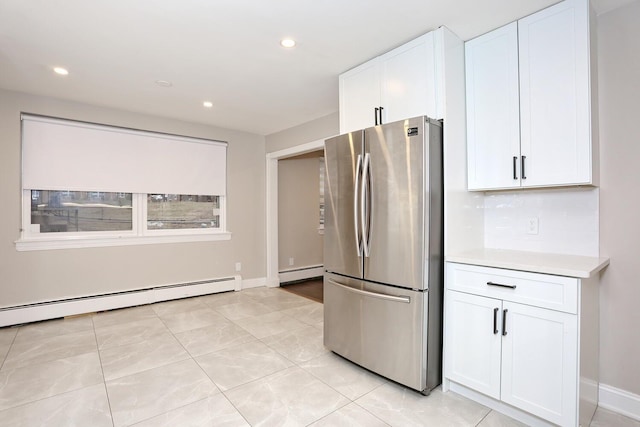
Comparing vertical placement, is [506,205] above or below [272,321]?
above

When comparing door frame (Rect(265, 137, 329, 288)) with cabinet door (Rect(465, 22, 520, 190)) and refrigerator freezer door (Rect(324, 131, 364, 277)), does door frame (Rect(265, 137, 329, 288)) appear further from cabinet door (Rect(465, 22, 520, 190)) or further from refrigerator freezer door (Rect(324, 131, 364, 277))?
cabinet door (Rect(465, 22, 520, 190))

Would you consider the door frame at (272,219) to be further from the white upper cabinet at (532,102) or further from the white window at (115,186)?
the white upper cabinet at (532,102)

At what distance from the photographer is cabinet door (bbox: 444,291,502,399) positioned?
1895 mm

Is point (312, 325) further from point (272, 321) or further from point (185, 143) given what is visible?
point (185, 143)

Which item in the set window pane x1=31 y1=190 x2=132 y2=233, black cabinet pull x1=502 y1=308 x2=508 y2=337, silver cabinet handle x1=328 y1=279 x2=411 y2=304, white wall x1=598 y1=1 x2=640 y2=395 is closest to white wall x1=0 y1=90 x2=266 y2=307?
window pane x1=31 y1=190 x2=132 y2=233

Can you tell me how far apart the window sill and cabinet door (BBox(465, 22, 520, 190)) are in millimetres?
3602

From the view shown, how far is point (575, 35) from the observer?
6.04 feet

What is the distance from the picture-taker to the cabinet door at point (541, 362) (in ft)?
5.32

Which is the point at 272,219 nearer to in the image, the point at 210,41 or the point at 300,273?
the point at 300,273

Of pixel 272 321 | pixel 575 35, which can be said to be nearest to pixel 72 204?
pixel 272 321

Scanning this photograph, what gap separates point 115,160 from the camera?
388 centimetres

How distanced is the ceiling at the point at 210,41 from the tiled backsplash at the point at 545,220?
46.0 inches

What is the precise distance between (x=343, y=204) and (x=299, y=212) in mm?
3251

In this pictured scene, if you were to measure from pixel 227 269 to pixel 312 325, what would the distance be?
1.92m
